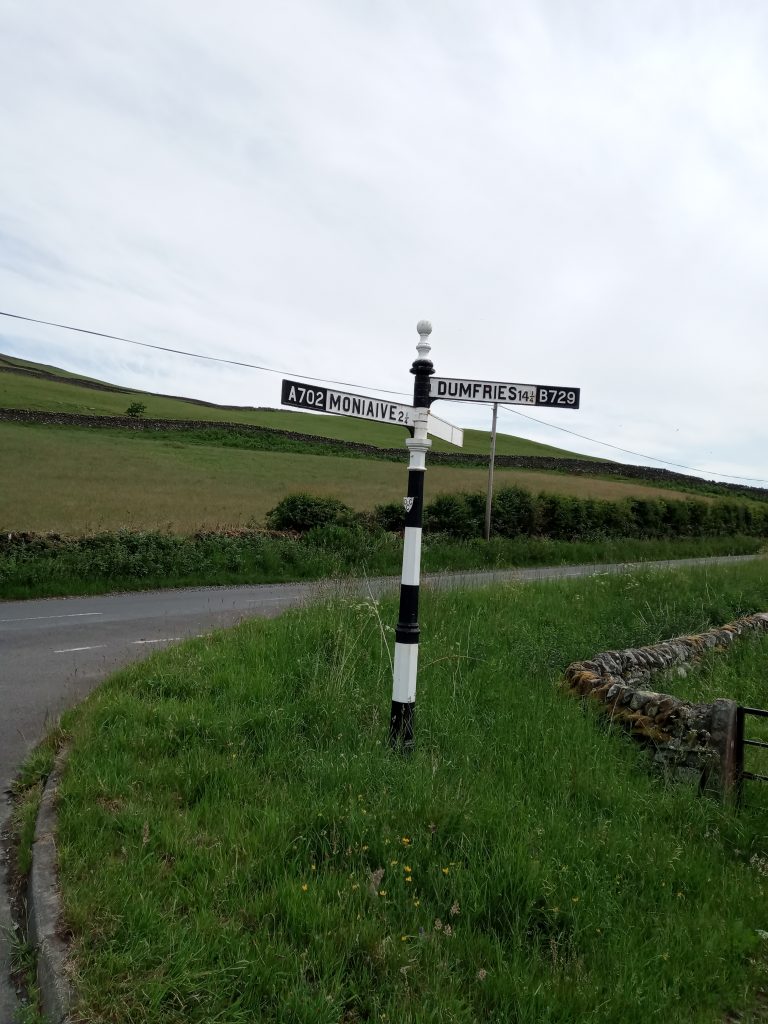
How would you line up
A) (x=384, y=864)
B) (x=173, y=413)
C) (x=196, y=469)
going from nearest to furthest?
(x=384, y=864) → (x=196, y=469) → (x=173, y=413)

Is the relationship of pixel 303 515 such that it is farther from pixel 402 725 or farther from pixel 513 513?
pixel 402 725

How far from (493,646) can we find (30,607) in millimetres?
8405

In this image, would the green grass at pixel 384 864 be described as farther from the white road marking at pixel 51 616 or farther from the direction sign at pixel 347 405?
the white road marking at pixel 51 616

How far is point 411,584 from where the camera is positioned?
505cm

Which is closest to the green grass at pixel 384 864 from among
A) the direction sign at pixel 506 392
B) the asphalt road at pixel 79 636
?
the asphalt road at pixel 79 636

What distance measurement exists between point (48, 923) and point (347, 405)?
3299 millimetres

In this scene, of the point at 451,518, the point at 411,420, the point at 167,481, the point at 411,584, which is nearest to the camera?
the point at 411,584

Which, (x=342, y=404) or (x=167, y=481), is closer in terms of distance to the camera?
(x=342, y=404)

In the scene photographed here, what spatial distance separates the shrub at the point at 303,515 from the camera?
2053cm

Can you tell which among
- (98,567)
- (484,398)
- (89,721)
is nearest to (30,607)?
(98,567)

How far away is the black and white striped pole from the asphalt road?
8.02 feet

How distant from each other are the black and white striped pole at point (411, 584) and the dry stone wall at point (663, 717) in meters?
1.70

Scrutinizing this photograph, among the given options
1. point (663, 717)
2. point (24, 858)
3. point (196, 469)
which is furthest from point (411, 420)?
point (196, 469)

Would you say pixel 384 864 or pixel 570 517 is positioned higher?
pixel 570 517
